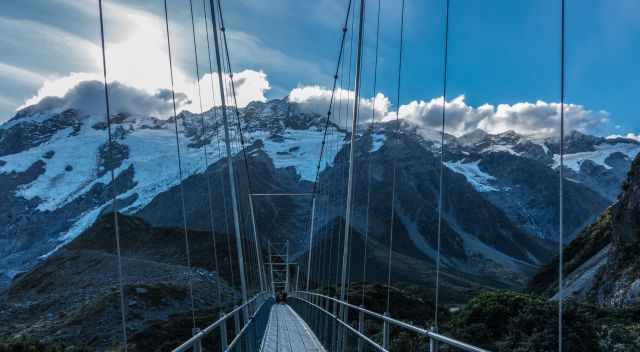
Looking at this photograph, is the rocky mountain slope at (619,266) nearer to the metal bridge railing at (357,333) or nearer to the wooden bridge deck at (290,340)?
the wooden bridge deck at (290,340)

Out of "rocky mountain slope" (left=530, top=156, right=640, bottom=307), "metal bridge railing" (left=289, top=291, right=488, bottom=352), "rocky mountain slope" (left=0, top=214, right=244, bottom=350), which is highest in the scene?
"metal bridge railing" (left=289, top=291, right=488, bottom=352)

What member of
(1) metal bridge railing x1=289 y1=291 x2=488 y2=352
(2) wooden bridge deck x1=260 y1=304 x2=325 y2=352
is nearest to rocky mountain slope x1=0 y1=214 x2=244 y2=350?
(2) wooden bridge deck x1=260 y1=304 x2=325 y2=352

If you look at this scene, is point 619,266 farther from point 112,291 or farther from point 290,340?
point 112,291

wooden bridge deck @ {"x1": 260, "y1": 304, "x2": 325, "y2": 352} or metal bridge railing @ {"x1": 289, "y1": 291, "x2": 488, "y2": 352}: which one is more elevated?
→ metal bridge railing @ {"x1": 289, "y1": 291, "x2": 488, "y2": 352}

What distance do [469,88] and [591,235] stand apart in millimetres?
39457

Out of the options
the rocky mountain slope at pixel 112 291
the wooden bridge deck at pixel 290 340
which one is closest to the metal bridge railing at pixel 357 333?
the wooden bridge deck at pixel 290 340

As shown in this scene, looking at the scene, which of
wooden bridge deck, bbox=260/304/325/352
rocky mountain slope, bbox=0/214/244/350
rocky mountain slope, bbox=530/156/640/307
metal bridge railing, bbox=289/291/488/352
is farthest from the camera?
rocky mountain slope, bbox=0/214/244/350

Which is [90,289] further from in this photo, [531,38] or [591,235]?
[531,38]

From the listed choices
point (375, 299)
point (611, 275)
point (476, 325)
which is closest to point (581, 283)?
point (611, 275)

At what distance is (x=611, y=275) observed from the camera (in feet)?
90.7

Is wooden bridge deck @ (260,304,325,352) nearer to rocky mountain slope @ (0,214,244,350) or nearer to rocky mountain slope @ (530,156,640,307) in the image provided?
rocky mountain slope @ (0,214,244,350)

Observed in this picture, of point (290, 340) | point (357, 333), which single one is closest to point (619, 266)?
point (290, 340)

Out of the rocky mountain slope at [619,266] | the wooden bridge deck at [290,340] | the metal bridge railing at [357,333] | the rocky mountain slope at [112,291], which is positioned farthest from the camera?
the rocky mountain slope at [112,291]

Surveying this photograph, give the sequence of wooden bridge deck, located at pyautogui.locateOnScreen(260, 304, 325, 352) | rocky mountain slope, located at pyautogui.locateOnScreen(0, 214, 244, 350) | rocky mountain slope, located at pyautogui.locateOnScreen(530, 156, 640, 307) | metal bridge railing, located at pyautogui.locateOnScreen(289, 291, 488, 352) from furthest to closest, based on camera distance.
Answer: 1. rocky mountain slope, located at pyautogui.locateOnScreen(0, 214, 244, 350)
2. rocky mountain slope, located at pyautogui.locateOnScreen(530, 156, 640, 307)
3. wooden bridge deck, located at pyautogui.locateOnScreen(260, 304, 325, 352)
4. metal bridge railing, located at pyautogui.locateOnScreen(289, 291, 488, 352)
